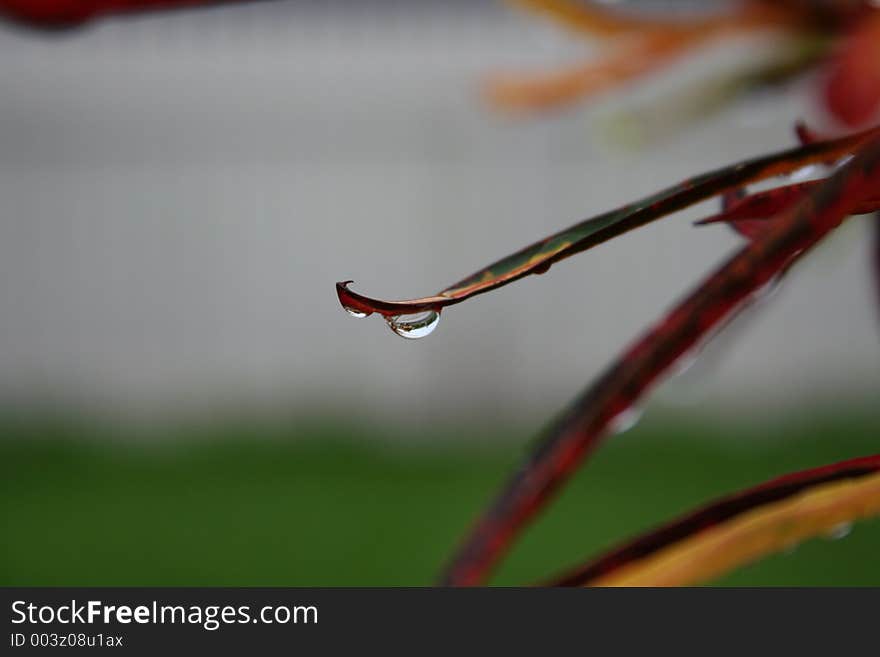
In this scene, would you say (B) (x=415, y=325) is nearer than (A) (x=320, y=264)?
Yes

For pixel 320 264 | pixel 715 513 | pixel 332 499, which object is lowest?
pixel 715 513

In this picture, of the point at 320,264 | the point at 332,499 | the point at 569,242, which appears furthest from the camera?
the point at 320,264

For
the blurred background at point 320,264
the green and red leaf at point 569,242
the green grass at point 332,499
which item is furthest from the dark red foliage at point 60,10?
the blurred background at point 320,264

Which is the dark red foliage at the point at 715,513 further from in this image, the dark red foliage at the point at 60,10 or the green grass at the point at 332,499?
the green grass at the point at 332,499

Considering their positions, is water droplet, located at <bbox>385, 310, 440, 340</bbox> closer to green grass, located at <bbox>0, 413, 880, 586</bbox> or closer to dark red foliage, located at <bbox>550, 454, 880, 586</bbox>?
dark red foliage, located at <bbox>550, 454, 880, 586</bbox>

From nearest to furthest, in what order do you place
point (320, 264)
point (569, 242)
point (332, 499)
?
point (569, 242) → point (332, 499) → point (320, 264)

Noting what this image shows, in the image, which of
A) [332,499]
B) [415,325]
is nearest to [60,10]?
[415,325]

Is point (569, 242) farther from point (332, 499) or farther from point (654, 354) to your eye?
point (332, 499)

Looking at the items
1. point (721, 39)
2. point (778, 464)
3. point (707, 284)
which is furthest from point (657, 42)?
point (778, 464)

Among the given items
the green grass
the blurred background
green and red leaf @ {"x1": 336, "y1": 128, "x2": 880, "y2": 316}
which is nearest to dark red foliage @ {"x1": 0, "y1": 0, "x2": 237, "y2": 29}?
green and red leaf @ {"x1": 336, "y1": 128, "x2": 880, "y2": 316}
